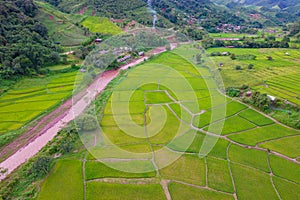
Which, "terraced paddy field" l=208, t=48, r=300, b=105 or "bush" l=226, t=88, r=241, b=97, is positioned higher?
"terraced paddy field" l=208, t=48, r=300, b=105

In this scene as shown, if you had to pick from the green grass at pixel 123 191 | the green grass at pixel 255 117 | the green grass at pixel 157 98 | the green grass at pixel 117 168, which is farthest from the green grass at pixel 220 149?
the green grass at pixel 157 98

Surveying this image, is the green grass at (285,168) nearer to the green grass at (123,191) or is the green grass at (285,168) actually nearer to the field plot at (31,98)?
the green grass at (123,191)

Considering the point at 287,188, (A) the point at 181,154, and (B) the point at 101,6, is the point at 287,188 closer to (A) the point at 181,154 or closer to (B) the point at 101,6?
(A) the point at 181,154

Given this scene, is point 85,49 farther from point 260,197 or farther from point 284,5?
point 284,5

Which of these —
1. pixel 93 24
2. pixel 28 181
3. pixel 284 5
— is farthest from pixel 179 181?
pixel 284 5

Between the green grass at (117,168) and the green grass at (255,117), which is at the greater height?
the green grass at (255,117)

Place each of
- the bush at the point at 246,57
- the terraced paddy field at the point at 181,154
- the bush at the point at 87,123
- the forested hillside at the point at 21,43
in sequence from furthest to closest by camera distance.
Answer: the bush at the point at 246,57, the forested hillside at the point at 21,43, the bush at the point at 87,123, the terraced paddy field at the point at 181,154

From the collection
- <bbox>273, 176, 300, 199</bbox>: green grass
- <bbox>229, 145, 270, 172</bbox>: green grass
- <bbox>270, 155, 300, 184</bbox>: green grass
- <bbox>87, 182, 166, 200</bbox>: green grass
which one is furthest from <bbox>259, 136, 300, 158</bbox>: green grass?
<bbox>87, 182, 166, 200</bbox>: green grass

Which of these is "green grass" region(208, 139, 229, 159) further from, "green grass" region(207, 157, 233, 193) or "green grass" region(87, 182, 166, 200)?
"green grass" region(87, 182, 166, 200)
